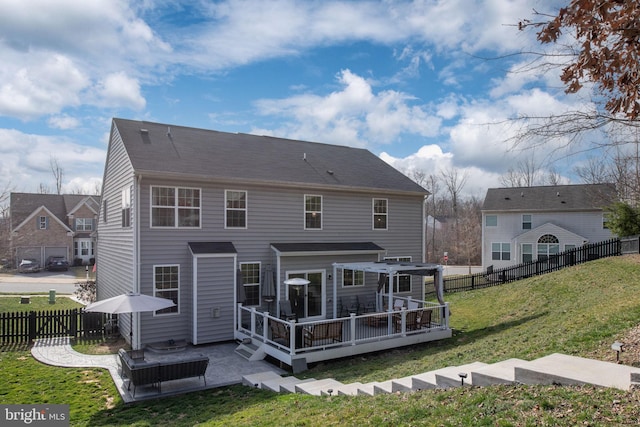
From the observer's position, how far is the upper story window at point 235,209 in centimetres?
1496

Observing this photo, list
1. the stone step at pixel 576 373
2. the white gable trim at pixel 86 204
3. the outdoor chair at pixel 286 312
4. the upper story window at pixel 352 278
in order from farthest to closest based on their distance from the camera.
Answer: the white gable trim at pixel 86 204 < the upper story window at pixel 352 278 < the outdoor chair at pixel 286 312 < the stone step at pixel 576 373

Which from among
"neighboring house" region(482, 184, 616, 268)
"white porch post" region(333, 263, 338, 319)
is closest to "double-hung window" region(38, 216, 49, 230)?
"white porch post" region(333, 263, 338, 319)

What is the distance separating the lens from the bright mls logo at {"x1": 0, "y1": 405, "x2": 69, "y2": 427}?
785 cm

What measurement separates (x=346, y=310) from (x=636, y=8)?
46.3 feet

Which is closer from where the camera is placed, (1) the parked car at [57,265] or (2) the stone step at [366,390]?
(2) the stone step at [366,390]

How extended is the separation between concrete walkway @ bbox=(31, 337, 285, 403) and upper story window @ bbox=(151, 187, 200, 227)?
4179 mm

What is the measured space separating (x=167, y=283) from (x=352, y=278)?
7404mm

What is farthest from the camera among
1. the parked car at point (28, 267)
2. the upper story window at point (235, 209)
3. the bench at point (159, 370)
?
the parked car at point (28, 267)

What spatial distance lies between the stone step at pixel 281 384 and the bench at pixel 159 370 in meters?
1.63

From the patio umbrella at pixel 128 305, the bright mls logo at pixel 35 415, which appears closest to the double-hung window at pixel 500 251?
the patio umbrella at pixel 128 305

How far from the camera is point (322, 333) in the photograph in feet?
39.7

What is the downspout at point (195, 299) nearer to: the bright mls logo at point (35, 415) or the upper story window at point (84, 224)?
the bright mls logo at point (35, 415)

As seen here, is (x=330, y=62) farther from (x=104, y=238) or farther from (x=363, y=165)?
(x=104, y=238)

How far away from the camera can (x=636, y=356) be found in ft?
21.4
